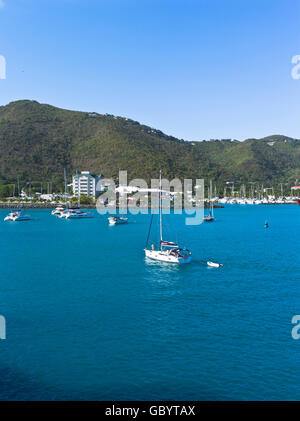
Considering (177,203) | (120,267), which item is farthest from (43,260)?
(177,203)

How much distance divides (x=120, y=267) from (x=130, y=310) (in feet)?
50.1

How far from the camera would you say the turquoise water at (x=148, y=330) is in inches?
698

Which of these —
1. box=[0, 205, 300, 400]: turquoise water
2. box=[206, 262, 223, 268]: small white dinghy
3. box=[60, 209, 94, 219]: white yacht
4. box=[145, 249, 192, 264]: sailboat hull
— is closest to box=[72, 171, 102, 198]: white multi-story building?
box=[60, 209, 94, 219]: white yacht

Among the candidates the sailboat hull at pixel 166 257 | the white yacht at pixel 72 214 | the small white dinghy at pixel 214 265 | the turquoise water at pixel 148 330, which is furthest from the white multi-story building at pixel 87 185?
the small white dinghy at pixel 214 265

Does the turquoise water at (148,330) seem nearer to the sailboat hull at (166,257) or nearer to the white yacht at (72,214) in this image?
the sailboat hull at (166,257)

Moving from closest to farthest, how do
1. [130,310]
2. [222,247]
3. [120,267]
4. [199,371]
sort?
1. [199,371]
2. [130,310]
3. [120,267]
4. [222,247]

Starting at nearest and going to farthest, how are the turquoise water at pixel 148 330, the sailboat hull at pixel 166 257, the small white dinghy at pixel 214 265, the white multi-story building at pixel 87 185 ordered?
the turquoise water at pixel 148 330, the small white dinghy at pixel 214 265, the sailboat hull at pixel 166 257, the white multi-story building at pixel 87 185

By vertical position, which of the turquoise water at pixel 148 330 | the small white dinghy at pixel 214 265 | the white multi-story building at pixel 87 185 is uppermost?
the white multi-story building at pixel 87 185

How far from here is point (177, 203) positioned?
17112 centimetres

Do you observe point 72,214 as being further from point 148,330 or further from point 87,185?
point 148,330

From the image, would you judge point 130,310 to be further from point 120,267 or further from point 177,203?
point 177,203

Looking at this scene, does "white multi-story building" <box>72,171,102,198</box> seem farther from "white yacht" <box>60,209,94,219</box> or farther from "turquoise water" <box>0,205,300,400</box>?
"turquoise water" <box>0,205,300,400</box>

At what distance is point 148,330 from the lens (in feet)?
79.1

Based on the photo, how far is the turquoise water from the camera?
1773 centimetres
